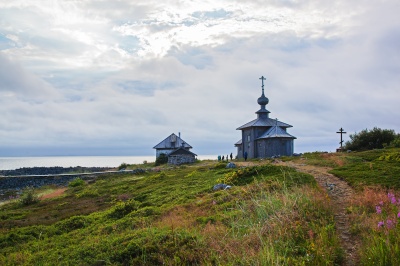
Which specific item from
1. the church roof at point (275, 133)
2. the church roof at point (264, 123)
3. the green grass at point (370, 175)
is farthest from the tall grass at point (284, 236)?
the church roof at point (264, 123)

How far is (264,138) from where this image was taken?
151ft

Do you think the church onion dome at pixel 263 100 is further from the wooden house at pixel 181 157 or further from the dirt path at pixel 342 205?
the dirt path at pixel 342 205

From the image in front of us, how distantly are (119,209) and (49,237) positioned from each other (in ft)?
12.0

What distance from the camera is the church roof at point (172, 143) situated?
220 ft

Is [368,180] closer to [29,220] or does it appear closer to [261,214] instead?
[261,214]

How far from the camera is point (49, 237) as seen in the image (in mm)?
15156

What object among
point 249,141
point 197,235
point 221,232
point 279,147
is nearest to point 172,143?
point 249,141

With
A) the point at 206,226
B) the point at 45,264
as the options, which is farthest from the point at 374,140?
the point at 45,264

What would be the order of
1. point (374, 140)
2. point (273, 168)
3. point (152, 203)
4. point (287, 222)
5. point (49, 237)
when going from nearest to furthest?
1. point (287, 222)
2. point (49, 237)
3. point (152, 203)
4. point (273, 168)
5. point (374, 140)

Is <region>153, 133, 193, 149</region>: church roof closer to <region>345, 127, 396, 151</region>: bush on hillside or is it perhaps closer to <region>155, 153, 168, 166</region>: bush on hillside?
<region>155, 153, 168, 166</region>: bush on hillside

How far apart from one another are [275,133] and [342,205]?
33169 millimetres

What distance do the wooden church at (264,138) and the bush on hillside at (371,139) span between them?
23.9 feet

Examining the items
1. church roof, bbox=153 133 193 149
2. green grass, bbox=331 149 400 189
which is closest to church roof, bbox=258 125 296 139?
green grass, bbox=331 149 400 189

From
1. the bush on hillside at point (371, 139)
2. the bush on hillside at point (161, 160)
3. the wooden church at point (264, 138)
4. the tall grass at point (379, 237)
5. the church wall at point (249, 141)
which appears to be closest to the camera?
the tall grass at point (379, 237)
